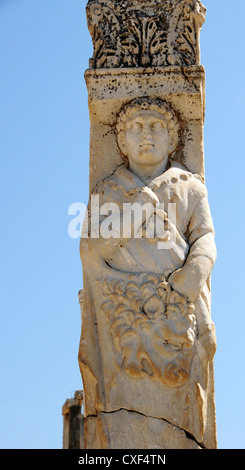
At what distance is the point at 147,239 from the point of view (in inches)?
335

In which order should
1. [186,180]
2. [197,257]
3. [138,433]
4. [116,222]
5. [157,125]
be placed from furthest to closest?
[157,125] < [186,180] < [116,222] < [197,257] < [138,433]

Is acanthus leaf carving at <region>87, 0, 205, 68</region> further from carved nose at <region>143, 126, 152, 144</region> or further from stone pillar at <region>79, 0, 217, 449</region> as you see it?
carved nose at <region>143, 126, 152, 144</region>

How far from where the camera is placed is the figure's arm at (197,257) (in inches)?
328

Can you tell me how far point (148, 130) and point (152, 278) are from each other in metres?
1.43

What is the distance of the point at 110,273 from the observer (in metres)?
8.45

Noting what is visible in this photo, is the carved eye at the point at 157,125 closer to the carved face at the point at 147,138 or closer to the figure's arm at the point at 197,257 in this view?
the carved face at the point at 147,138

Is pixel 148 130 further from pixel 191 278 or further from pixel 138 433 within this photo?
pixel 138 433

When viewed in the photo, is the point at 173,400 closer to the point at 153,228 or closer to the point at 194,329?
the point at 194,329

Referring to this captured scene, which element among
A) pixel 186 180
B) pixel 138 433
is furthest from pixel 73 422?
pixel 138 433

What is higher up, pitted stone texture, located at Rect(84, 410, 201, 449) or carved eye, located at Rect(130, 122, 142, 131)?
carved eye, located at Rect(130, 122, 142, 131)

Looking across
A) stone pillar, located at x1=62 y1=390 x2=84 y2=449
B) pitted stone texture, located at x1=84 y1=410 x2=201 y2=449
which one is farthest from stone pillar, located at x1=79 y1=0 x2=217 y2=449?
stone pillar, located at x1=62 y1=390 x2=84 y2=449

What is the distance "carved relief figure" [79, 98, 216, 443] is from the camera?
26.5 ft
